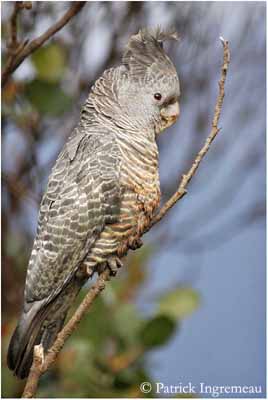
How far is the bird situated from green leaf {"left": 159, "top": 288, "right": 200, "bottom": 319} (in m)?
0.61

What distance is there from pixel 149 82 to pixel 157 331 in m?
0.69

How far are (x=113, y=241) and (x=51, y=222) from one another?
10 cm

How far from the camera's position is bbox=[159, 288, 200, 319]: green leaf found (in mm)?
1684

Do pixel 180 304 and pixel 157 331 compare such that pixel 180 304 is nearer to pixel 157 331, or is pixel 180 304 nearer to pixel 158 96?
pixel 157 331

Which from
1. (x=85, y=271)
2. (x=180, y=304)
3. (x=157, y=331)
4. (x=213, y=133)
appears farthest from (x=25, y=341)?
(x=180, y=304)

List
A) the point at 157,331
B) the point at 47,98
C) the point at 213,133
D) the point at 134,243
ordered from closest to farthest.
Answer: the point at 213,133
the point at 134,243
the point at 47,98
the point at 157,331

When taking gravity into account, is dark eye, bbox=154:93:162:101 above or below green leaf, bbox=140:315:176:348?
above

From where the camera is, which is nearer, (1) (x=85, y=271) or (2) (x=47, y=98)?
Answer: (1) (x=85, y=271)

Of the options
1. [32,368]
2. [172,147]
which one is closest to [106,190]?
[32,368]

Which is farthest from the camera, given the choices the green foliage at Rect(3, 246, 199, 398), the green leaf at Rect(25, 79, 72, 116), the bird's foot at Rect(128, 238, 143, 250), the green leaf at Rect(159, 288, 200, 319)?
the green leaf at Rect(159, 288, 200, 319)

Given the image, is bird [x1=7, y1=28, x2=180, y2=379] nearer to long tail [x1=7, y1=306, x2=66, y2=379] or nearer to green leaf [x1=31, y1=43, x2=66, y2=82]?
long tail [x1=7, y1=306, x2=66, y2=379]

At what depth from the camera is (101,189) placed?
41.6 inches

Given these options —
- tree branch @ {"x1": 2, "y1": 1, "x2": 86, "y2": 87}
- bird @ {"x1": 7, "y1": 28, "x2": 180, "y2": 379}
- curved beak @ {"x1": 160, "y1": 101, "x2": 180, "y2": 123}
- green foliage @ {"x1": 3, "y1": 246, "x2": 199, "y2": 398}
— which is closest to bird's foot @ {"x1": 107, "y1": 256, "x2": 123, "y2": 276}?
bird @ {"x1": 7, "y1": 28, "x2": 180, "y2": 379}

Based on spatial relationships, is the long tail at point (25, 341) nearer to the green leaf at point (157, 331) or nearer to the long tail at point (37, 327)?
the long tail at point (37, 327)
